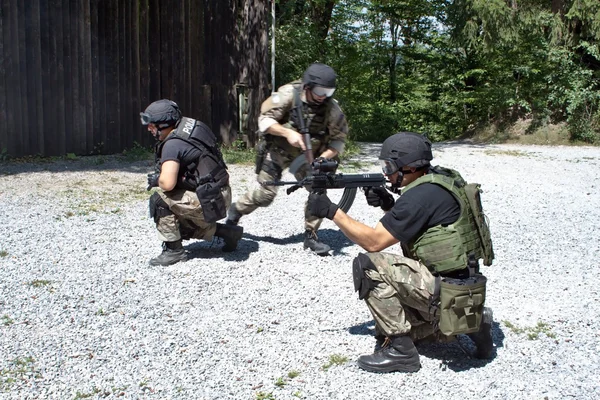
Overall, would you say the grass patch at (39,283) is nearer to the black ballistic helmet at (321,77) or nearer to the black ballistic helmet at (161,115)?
the black ballistic helmet at (161,115)

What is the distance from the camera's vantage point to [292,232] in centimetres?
679

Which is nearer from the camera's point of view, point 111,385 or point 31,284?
point 111,385

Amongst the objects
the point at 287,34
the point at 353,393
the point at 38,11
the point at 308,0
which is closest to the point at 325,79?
the point at 353,393

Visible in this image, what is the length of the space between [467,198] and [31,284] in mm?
3433

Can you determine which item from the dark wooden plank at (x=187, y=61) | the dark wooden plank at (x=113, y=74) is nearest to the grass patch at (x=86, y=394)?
the dark wooden plank at (x=113, y=74)

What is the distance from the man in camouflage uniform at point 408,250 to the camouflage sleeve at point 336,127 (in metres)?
2.11

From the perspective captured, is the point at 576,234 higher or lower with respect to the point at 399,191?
lower

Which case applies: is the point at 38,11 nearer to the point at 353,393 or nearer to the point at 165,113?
the point at 165,113

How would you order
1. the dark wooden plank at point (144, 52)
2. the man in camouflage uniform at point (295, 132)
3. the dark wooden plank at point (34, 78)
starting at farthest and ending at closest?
the dark wooden plank at point (144, 52) < the dark wooden plank at point (34, 78) < the man in camouflage uniform at point (295, 132)

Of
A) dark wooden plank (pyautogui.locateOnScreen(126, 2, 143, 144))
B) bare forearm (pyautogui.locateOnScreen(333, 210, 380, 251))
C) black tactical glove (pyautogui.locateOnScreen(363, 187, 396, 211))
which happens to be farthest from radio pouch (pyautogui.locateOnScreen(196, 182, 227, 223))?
dark wooden plank (pyautogui.locateOnScreen(126, 2, 143, 144))

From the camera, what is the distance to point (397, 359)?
363cm

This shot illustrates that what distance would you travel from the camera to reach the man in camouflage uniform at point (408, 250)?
3.53 m

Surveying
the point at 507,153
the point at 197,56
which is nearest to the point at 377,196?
the point at 197,56

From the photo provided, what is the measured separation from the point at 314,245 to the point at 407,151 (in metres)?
2.43
